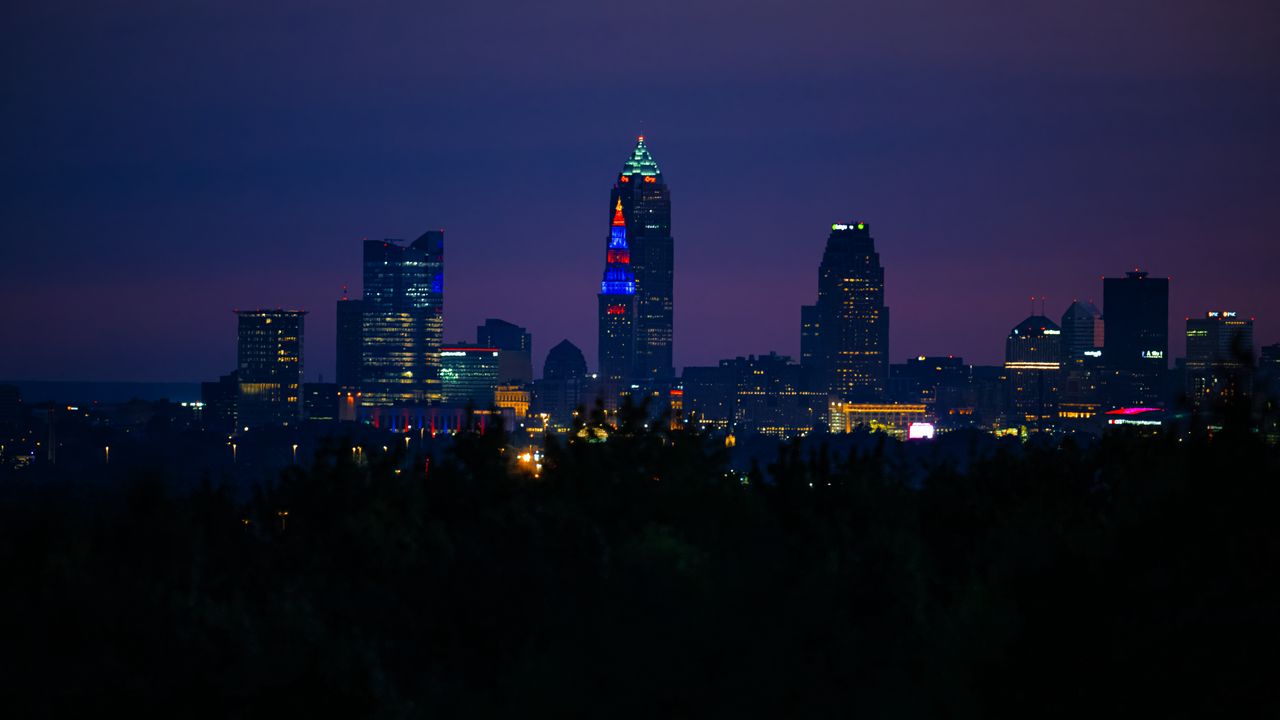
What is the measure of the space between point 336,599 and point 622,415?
12.5 metres

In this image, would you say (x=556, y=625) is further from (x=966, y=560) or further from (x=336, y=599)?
(x=966, y=560)

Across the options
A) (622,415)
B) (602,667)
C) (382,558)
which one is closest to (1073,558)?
(602,667)

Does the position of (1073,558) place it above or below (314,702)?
above

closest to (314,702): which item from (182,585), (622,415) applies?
(182,585)

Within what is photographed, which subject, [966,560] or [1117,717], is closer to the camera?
[1117,717]

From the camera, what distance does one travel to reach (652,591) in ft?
88.5

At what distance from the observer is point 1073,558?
72.9 feet

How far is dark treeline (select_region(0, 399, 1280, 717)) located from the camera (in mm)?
20594

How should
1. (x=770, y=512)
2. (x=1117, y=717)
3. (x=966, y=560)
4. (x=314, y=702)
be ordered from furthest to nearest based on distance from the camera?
(x=770, y=512) → (x=966, y=560) → (x=314, y=702) → (x=1117, y=717)

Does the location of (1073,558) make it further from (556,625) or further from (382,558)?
(382,558)

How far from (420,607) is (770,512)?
1004 cm

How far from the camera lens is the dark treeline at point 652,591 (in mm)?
20594

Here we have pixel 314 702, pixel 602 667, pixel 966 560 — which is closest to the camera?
pixel 602 667

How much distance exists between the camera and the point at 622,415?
45.5 m
